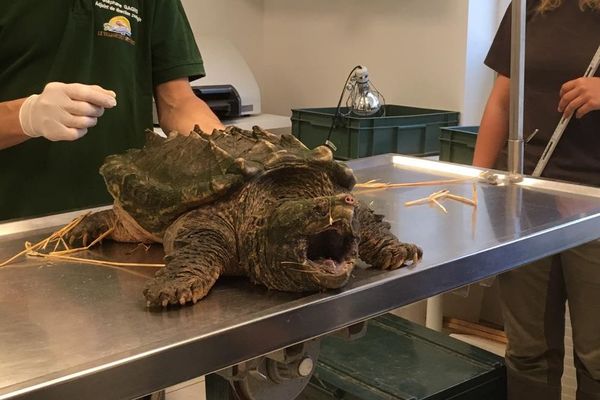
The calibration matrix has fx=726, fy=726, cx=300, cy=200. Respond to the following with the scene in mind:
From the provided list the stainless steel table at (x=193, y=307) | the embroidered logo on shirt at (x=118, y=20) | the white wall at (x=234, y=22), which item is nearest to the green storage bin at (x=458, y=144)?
the stainless steel table at (x=193, y=307)

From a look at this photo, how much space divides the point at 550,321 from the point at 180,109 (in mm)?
957

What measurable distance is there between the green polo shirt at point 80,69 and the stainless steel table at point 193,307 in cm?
28

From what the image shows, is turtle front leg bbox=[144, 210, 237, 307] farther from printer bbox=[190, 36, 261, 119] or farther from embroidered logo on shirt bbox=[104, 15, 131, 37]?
printer bbox=[190, 36, 261, 119]

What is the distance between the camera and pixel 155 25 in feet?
4.93

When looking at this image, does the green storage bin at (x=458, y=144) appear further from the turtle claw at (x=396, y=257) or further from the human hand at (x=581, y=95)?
the turtle claw at (x=396, y=257)

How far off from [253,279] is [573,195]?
73 centimetres

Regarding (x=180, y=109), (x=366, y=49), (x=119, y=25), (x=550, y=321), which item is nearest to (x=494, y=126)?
(x=550, y=321)

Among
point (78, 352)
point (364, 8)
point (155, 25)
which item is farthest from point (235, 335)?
point (364, 8)

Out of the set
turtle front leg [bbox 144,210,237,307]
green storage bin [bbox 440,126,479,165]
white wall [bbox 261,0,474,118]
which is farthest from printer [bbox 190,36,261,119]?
turtle front leg [bbox 144,210,237,307]

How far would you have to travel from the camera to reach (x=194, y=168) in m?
0.98

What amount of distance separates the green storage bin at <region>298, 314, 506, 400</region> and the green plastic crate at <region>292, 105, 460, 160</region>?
0.71 meters

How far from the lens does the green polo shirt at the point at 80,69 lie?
1.37m

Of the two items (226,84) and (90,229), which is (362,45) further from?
Result: (90,229)

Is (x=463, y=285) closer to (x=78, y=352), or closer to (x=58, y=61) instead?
Result: (x=78, y=352)
